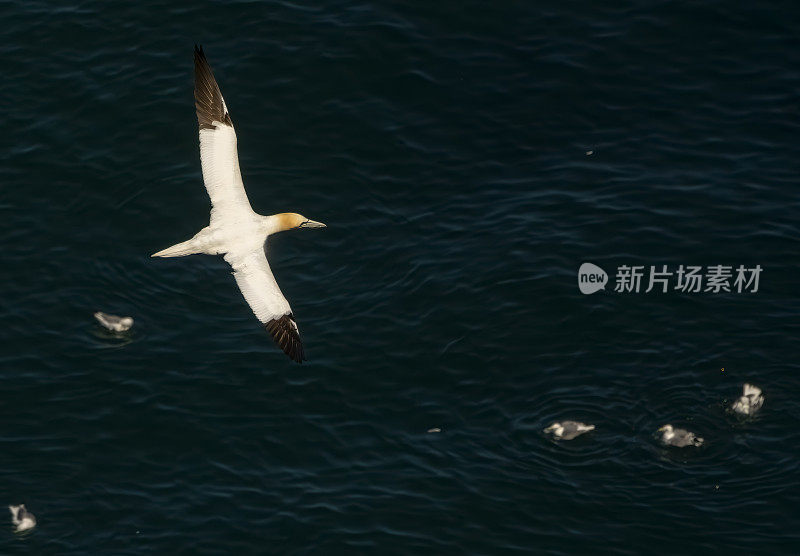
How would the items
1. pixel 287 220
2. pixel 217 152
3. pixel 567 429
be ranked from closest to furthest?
pixel 567 429 → pixel 217 152 → pixel 287 220

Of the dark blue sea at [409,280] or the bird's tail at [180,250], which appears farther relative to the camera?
the bird's tail at [180,250]

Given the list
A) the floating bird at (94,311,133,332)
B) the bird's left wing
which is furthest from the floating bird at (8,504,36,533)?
the bird's left wing

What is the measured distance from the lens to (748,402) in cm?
2880

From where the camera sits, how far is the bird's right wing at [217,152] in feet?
96.5

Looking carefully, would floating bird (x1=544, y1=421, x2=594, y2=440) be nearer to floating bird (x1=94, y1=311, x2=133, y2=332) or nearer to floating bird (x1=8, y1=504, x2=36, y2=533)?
floating bird (x1=94, y1=311, x2=133, y2=332)

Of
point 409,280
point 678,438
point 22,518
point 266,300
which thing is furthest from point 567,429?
point 22,518

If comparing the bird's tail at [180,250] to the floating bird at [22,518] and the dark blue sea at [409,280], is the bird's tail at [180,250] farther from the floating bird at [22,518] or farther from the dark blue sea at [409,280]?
the floating bird at [22,518]

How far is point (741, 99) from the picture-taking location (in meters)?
36.6

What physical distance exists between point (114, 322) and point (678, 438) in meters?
12.6

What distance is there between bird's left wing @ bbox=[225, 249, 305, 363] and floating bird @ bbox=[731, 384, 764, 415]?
9137 mm

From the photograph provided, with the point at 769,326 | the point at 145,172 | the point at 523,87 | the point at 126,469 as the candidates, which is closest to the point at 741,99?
the point at 523,87

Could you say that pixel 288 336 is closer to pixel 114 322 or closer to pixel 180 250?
pixel 180 250

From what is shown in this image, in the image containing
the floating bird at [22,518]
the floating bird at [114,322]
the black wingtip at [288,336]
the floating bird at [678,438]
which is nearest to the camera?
the floating bird at [22,518]

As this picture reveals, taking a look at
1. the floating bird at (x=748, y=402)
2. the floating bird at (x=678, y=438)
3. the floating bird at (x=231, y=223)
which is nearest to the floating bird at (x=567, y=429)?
the floating bird at (x=678, y=438)
